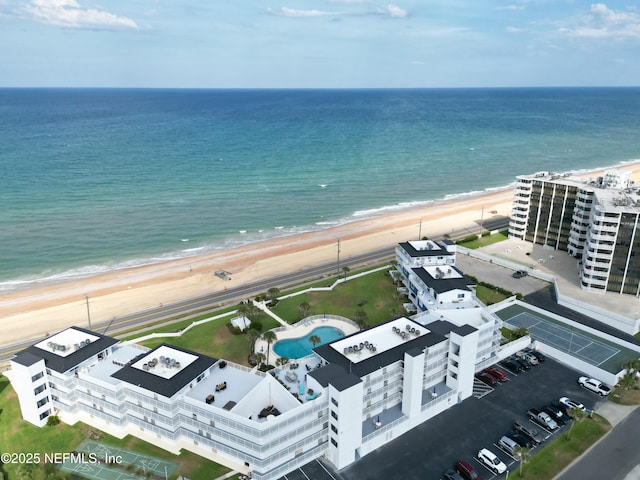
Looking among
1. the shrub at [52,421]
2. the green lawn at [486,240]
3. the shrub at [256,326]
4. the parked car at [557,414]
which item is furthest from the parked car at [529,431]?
the green lawn at [486,240]

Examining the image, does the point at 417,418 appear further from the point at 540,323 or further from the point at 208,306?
the point at 208,306

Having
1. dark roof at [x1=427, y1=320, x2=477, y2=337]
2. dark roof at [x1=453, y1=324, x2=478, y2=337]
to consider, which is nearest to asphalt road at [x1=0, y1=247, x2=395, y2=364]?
dark roof at [x1=427, y1=320, x2=477, y2=337]

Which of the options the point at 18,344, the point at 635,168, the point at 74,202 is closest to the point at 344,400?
the point at 18,344

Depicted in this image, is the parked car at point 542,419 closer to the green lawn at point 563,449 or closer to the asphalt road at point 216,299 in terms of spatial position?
the green lawn at point 563,449

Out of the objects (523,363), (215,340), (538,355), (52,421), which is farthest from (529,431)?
(52,421)

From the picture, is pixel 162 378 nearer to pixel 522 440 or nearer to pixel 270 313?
pixel 270 313
